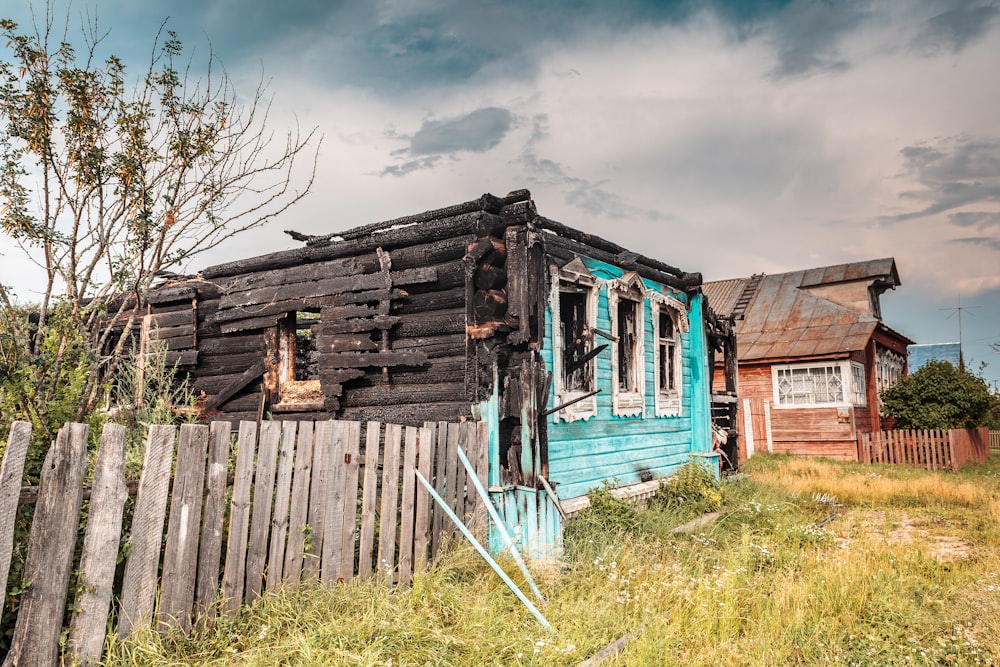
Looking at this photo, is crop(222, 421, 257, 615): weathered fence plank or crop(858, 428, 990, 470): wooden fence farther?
crop(858, 428, 990, 470): wooden fence

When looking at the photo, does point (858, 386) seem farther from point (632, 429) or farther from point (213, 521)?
point (213, 521)

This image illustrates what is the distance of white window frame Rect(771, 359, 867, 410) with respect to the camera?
63.7ft

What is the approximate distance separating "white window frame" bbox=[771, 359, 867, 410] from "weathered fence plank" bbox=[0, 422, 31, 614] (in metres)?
19.9

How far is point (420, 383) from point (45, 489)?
5.07m

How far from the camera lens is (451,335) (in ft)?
26.9

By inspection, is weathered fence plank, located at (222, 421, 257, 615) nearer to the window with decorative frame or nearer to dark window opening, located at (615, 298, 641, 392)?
dark window opening, located at (615, 298, 641, 392)

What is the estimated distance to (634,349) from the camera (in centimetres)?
1075

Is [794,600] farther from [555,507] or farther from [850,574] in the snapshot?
[555,507]

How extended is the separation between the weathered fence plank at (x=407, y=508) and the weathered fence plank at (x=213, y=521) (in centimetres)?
149

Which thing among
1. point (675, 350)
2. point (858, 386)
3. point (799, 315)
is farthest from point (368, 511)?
point (799, 315)

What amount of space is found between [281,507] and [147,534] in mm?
Result: 929

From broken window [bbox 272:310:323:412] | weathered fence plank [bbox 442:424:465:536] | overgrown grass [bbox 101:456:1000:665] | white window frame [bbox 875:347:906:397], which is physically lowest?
overgrown grass [bbox 101:456:1000:665]

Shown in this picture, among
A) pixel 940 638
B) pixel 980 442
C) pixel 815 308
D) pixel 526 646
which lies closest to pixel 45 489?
pixel 526 646

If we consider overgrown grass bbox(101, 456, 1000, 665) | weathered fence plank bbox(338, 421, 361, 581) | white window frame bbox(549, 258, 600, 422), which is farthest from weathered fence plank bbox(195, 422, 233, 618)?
white window frame bbox(549, 258, 600, 422)
